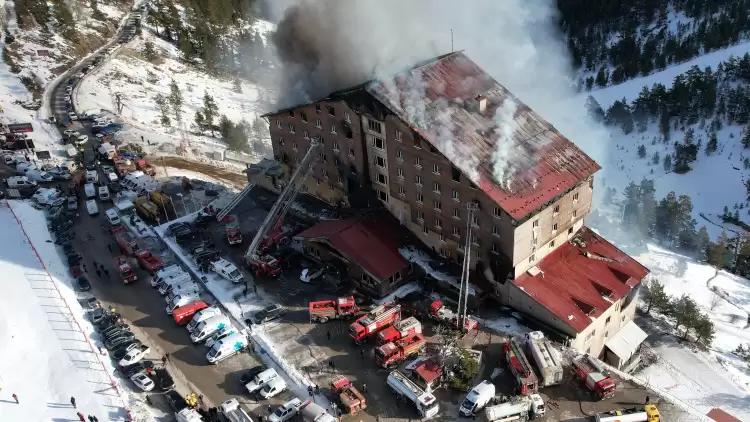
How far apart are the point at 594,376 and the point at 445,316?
34.6ft

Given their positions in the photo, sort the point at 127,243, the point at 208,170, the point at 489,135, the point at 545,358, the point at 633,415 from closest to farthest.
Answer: the point at 633,415 < the point at 545,358 < the point at 489,135 < the point at 127,243 < the point at 208,170

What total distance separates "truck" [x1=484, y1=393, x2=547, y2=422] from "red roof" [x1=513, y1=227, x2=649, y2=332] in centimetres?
702

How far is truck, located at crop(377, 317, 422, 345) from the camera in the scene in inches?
1654

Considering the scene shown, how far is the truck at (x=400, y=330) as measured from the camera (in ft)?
138

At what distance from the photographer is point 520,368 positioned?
39.2 metres

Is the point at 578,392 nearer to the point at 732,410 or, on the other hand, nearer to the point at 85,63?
the point at 732,410

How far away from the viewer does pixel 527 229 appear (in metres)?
44.4

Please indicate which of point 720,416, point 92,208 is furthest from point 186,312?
point 720,416

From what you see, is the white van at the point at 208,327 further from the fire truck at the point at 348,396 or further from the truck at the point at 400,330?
the truck at the point at 400,330

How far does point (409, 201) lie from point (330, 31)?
15.4m

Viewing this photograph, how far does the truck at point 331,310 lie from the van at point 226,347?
5.14 metres

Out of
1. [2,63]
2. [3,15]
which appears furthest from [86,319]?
[3,15]

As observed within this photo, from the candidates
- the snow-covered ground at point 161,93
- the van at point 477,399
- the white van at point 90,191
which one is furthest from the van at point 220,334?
the snow-covered ground at point 161,93

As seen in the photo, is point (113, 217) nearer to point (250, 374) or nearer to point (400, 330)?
point (250, 374)
